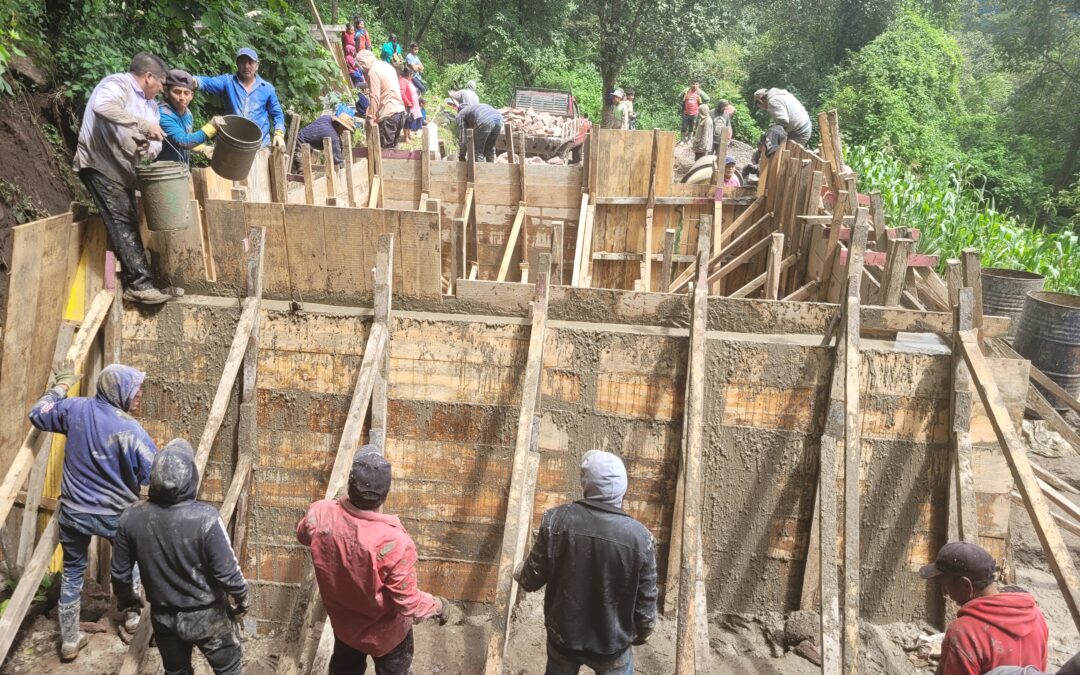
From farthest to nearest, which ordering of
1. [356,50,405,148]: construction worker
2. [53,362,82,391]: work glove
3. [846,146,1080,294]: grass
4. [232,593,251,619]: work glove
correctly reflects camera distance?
[846,146,1080,294]: grass < [356,50,405,148]: construction worker < [53,362,82,391]: work glove < [232,593,251,619]: work glove

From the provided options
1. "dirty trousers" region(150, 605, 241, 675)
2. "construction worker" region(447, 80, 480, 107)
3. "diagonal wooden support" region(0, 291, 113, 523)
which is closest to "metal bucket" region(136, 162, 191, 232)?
"diagonal wooden support" region(0, 291, 113, 523)

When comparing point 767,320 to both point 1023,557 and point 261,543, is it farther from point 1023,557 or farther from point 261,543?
point 261,543

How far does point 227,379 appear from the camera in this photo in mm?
4648

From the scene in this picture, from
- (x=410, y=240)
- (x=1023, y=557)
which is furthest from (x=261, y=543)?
(x=1023, y=557)

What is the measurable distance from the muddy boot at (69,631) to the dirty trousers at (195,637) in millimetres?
1075

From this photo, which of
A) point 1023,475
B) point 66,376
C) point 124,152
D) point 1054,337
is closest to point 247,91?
point 124,152

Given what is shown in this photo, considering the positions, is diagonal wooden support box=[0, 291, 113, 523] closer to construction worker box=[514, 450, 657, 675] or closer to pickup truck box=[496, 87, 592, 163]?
construction worker box=[514, 450, 657, 675]

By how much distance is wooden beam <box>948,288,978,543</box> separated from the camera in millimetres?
4375

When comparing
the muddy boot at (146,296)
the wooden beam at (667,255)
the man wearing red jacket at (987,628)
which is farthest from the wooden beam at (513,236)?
the man wearing red jacket at (987,628)

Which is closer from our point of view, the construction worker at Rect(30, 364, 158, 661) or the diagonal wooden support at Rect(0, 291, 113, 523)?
the construction worker at Rect(30, 364, 158, 661)

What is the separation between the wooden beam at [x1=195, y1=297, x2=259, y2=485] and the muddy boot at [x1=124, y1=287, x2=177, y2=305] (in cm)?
55

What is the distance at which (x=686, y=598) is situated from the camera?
3.79 meters

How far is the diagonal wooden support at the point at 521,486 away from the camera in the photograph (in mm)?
3807

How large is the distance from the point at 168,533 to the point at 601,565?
6.26 feet
